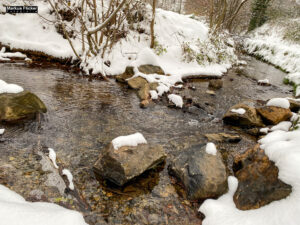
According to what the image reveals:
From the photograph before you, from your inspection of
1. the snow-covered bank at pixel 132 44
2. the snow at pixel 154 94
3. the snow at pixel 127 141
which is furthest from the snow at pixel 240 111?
the snow-covered bank at pixel 132 44

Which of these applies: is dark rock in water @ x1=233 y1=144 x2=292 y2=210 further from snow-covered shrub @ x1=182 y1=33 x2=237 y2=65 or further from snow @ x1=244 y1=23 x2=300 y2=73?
snow @ x1=244 y1=23 x2=300 y2=73

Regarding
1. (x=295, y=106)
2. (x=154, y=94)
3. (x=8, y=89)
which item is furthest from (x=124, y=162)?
(x=295, y=106)

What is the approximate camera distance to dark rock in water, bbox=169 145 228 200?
8.56ft

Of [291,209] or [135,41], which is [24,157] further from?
[135,41]

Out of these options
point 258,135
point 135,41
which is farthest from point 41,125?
point 135,41

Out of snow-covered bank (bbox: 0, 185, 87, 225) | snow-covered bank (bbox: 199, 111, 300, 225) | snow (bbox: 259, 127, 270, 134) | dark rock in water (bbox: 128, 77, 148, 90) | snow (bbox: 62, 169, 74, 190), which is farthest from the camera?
dark rock in water (bbox: 128, 77, 148, 90)

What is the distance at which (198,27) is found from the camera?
41.8 feet

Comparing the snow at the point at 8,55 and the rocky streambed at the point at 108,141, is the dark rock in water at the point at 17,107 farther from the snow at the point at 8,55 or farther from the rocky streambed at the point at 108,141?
the snow at the point at 8,55

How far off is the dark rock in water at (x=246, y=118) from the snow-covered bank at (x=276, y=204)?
180 cm

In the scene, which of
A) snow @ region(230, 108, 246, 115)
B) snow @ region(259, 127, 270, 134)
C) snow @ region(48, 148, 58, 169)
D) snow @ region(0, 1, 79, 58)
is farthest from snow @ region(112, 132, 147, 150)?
snow @ region(0, 1, 79, 58)

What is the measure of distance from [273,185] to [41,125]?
415 centimetres

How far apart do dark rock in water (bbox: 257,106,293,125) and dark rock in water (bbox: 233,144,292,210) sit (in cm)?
231

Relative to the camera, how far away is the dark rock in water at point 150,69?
301 inches

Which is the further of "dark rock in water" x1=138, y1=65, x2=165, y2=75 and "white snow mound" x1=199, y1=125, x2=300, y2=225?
"dark rock in water" x1=138, y1=65, x2=165, y2=75
